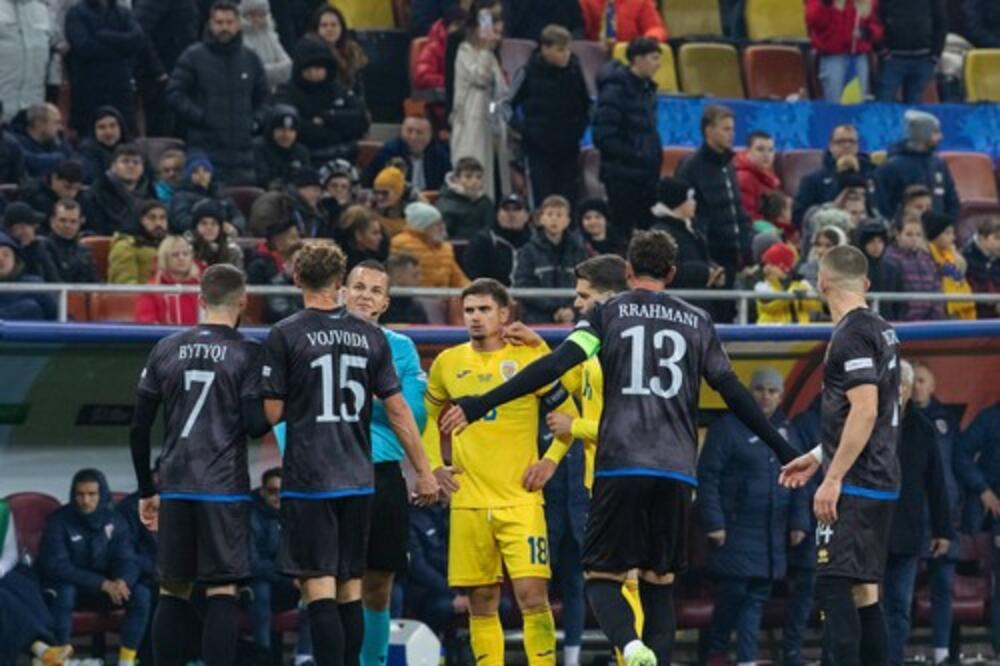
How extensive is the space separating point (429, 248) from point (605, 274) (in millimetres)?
5131

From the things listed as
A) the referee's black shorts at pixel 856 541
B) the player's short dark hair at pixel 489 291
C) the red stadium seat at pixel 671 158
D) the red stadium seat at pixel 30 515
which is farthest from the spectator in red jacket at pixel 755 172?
the referee's black shorts at pixel 856 541

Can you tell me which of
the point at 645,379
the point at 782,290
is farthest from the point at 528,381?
the point at 782,290

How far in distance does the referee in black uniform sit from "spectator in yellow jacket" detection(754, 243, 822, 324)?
16.9 feet

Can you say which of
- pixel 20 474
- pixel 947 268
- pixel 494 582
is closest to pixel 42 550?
pixel 20 474

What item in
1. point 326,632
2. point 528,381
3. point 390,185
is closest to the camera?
point 528,381

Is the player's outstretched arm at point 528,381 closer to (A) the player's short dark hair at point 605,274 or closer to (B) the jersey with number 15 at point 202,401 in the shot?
(B) the jersey with number 15 at point 202,401

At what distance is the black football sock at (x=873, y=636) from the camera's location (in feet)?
48.9

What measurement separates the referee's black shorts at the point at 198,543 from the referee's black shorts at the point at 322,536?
0.33m

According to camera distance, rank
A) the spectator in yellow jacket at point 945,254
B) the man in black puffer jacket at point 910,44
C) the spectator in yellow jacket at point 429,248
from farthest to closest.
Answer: the man in black puffer jacket at point 910,44 < the spectator in yellow jacket at point 945,254 < the spectator in yellow jacket at point 429,248

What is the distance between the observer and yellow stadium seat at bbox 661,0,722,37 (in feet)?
89.0

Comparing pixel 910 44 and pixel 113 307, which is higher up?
pixel 910 44

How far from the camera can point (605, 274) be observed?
1570 cm

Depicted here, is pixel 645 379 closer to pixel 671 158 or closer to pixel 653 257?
pixel 653 257

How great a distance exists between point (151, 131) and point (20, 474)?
5186mm
